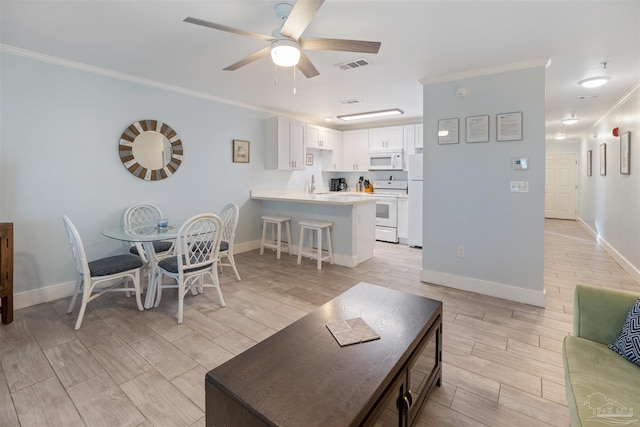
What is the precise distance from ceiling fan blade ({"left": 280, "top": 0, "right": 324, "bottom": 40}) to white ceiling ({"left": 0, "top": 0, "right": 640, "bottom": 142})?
0.36 metres

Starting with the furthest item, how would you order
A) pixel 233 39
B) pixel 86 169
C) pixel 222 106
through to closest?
pixel 222 106
pixel 86 169
pixel 233 39

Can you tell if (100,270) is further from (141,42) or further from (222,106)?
(222,106)

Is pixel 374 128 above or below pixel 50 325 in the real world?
above

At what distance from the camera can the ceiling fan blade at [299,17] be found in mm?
1581

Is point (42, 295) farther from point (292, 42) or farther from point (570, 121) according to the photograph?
point (570, 121)

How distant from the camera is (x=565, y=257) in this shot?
15.9 feet

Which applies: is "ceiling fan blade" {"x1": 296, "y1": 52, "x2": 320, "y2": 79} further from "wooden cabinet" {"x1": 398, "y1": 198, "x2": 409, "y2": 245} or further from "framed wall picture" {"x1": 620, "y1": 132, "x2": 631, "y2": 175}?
"framed wall picture" {"x1": 620, "y1": 132, "x2": 631, "y2": 175}

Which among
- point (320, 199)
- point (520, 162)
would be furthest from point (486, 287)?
point (320, 199)

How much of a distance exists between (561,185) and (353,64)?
8954 mm

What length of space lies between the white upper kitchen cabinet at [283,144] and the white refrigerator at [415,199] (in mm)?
2084

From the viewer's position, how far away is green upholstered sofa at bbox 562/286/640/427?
109 cm

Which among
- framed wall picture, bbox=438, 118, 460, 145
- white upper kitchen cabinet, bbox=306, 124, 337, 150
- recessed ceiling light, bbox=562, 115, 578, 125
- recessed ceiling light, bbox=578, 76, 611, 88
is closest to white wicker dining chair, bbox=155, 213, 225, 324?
framed wall picture, bbox=438, 118, 460, 145

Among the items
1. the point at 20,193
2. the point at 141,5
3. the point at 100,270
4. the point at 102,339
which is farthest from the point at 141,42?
the point at 102,339

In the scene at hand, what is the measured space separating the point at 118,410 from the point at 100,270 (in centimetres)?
142
